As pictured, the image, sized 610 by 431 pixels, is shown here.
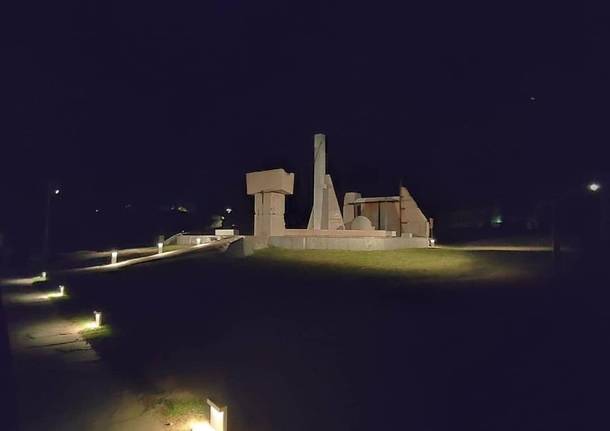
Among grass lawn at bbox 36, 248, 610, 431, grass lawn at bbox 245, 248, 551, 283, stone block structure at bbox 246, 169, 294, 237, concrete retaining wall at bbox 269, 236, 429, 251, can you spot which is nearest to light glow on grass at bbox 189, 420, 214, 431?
grass lawn at bbox 36, 248, 610, 431

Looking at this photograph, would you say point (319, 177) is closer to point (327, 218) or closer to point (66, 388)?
point (327, 218)

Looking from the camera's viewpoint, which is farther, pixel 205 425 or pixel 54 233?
pixel 54 233

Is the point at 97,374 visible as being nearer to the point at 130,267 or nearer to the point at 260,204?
the point at 130,267

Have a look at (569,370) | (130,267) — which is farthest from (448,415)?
(130,267)

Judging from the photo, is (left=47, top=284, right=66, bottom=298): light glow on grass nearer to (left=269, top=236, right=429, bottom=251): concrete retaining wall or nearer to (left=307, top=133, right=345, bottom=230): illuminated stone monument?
(left=269, top=236, right=429, bottom=251): concrete retaining wall

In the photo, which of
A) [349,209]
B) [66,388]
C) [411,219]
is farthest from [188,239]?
[66,388]

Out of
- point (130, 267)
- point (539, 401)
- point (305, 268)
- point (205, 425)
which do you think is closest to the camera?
point (539, 401)

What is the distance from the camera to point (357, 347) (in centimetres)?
606

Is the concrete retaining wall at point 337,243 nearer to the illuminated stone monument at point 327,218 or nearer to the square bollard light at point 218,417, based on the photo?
the illuminated stone monument at point 327,218

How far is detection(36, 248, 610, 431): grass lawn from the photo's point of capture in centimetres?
441

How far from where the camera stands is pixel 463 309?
6.96 metres

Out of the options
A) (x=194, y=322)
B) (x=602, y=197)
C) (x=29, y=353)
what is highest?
(x=602, y=197)

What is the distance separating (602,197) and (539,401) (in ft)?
56.2

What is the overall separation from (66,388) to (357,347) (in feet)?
18.4
